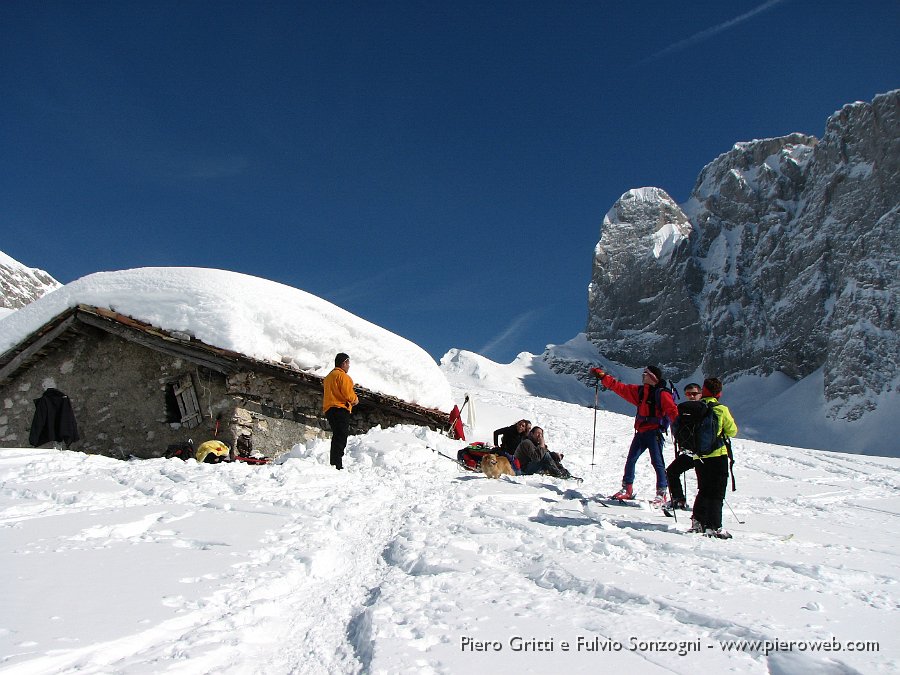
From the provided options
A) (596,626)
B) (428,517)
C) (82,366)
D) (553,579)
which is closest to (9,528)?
(428,517)

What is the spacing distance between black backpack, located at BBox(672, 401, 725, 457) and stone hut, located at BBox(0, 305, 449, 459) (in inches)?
242

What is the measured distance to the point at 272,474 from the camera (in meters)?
6.14

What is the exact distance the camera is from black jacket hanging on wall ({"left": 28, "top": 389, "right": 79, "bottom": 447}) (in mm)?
8418

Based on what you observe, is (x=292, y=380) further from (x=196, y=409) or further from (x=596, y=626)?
(x=596, y=626)

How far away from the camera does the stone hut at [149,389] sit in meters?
9.30

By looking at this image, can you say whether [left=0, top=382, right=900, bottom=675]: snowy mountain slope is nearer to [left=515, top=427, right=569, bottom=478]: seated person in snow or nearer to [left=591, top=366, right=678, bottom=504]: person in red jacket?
[left=591, top=366, right=678, bottom=504]: person in red jacket

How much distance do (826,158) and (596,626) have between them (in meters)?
118

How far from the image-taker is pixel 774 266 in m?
106

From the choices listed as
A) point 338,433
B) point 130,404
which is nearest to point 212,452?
point 338,433

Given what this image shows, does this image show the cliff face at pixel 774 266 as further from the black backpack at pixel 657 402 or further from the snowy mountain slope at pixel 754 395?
the black backpack at pixel 657 402

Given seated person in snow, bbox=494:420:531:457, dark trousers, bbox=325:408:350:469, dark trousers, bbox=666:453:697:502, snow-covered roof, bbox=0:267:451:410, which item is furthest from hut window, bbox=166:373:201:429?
dark trousers, bbox=666:453:697:502

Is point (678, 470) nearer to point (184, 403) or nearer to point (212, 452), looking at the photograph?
point (212, 452)

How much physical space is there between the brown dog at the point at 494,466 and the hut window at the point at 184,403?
4.87 metres

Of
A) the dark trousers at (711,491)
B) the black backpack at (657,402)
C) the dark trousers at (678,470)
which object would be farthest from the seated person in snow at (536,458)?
the dark trousers at (711,491)
